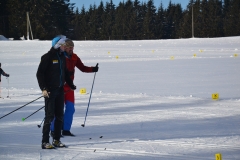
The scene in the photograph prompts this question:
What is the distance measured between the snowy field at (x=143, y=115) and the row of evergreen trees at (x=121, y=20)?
33.8 m

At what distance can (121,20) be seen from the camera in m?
77.9

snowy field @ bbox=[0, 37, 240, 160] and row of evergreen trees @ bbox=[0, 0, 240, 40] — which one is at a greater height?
row of evergreen trees @ bbox=[0, 0, 240, 40]

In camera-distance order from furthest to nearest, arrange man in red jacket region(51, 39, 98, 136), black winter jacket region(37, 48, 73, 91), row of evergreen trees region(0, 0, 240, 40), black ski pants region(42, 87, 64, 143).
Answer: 1. row of evergreen trees region(0, 0, 240, 40)
2. man in red jacket region(51, 39, 98, 136)
3. black ski pants region(42, 87, 64, 143)
4. black winter jacket region(37, 48, 73, 91)

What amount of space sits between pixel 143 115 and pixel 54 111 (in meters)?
3.31

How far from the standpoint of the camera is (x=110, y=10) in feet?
277

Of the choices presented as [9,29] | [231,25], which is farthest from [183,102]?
[231,25]

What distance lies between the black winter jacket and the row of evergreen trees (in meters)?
46.3

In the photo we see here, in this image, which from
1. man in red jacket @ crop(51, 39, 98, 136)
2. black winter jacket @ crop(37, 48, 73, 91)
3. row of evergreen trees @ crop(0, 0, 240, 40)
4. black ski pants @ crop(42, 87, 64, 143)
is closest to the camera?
black winter jacket @ crop(37, 48, 73, 91)

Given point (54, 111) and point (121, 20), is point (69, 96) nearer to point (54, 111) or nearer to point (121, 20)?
point (54, 111)

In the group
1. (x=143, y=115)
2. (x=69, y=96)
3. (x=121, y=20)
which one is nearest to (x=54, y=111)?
(x=69, y=96)

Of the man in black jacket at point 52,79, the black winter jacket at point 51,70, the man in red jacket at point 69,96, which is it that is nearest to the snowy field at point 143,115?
the man in red jacket at point 69,96

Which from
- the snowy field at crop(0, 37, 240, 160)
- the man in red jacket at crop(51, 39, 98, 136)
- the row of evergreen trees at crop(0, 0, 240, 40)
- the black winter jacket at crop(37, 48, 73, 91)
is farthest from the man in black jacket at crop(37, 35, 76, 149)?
the row of evergreen trees at crop(0, 0, 240, 40)

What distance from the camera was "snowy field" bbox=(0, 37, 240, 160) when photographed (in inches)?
253

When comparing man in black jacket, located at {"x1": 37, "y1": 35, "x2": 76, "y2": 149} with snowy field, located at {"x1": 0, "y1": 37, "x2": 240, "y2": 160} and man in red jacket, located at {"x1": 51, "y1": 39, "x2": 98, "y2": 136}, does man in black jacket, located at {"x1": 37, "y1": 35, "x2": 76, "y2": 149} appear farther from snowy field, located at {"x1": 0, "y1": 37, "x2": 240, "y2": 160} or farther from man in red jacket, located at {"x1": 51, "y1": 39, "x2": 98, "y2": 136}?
man in red jacket, located at {"x1": 51, "y1": 39, "x2": 98, "y2": 136}
